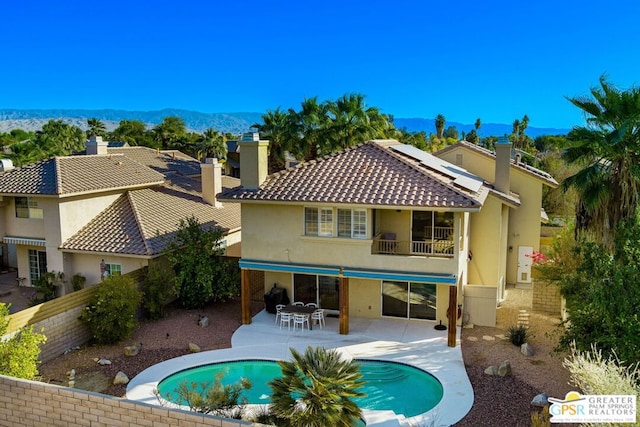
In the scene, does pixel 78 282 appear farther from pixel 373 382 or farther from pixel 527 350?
pixel 527 350

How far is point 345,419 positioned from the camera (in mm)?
11953

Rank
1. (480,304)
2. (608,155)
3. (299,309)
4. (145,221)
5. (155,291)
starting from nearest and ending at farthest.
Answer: (608,155)
(299,309)
(480,304)
(155,291)
(145,221)

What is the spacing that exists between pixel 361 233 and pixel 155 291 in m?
9.04

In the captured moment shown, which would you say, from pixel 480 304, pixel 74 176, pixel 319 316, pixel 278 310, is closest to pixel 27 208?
pixel 74 176

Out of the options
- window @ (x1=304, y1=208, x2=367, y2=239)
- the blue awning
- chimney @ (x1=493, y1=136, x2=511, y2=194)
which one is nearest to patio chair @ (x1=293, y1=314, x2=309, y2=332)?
the blue awning

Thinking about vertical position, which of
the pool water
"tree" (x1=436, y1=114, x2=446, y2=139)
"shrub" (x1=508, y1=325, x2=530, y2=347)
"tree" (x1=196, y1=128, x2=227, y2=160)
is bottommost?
the pool water

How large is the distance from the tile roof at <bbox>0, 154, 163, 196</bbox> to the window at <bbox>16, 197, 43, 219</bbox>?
915 mm

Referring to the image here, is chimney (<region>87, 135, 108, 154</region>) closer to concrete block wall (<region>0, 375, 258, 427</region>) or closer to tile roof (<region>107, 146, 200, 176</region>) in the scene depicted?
tile roof (<region>107, 146, 200, 176</region>)

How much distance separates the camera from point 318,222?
72.9ft

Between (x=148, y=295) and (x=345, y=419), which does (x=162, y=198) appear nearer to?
(x=148, y=295)

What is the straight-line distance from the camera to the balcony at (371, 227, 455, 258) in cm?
2191

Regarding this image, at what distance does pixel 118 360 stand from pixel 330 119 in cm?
2288

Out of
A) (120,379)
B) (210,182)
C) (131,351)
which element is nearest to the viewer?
(120,379)

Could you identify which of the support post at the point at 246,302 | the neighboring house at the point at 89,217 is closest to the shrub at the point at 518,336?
the support post at the point at 246,302
